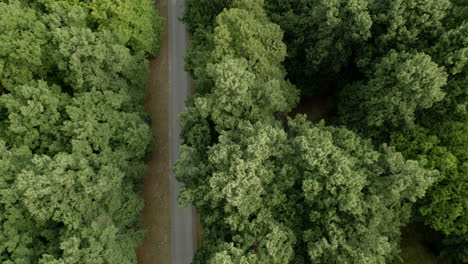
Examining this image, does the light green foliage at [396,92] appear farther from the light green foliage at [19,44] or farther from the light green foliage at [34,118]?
the light green foliage at [19,44]

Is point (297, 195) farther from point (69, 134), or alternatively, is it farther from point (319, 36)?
point (69, 134)

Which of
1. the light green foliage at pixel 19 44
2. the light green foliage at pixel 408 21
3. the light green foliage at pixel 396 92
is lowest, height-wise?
the light green foliage at pixel 19 44

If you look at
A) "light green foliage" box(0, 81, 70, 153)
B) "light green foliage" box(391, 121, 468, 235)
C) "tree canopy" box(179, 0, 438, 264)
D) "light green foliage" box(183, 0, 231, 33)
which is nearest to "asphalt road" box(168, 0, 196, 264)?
"light green foliage" box(183, 0, 231, 33)

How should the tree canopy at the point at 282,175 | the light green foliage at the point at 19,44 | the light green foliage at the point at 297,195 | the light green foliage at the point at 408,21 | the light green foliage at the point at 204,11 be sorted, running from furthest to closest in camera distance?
the light green foliage at the point at 204,11 < the light green foliage at the point at 19,44 < the light green foliage at the point at 408,21 < the tree canopy at the point at 282,175 < the light green foliage at the point at 297,195

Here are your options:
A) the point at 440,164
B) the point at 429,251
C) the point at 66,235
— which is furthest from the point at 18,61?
the point at 429,251

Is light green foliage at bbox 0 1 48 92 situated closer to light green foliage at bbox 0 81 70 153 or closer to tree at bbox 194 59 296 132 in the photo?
light green foliage at bbox 0 81 70 153

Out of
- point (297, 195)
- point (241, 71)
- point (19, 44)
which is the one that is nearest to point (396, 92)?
point (297, 195)

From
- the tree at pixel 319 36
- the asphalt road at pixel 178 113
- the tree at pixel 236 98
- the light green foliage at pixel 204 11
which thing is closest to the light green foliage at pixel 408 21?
the tree at pixel 319 36
